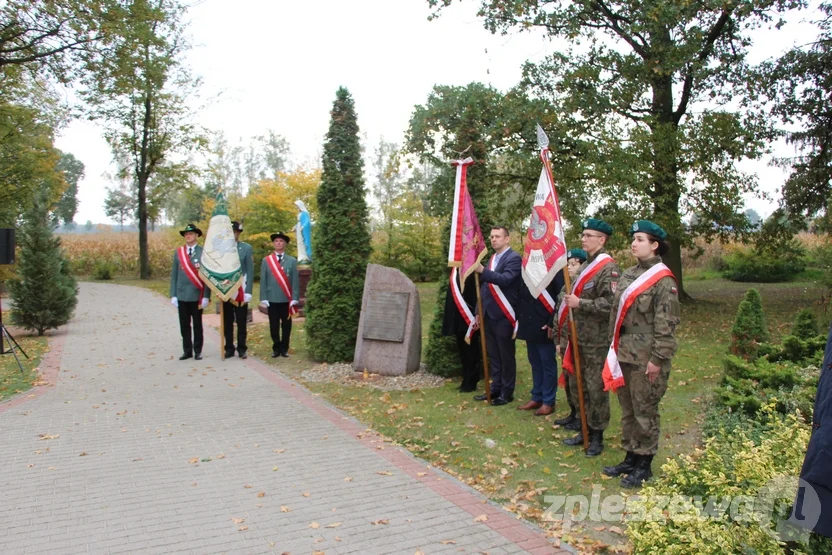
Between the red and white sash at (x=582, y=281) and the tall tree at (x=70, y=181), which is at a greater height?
the tall tree at (x=70, y=181)

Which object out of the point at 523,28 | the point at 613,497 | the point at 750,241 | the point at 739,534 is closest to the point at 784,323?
the point at 750,241

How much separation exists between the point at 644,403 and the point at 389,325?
4.98 meters

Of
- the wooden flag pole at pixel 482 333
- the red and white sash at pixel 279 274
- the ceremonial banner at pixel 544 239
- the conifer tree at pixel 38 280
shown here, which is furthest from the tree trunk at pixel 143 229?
the ceremonial banner at pixel 544 239

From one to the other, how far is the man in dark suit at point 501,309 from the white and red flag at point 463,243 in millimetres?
190

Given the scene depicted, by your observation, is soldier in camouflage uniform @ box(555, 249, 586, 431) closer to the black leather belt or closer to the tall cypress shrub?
the black leather belt

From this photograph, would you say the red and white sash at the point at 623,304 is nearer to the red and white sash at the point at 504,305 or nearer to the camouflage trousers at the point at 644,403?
the camouflage trousers at the point at 644,403

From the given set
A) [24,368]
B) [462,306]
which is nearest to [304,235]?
[24,368]

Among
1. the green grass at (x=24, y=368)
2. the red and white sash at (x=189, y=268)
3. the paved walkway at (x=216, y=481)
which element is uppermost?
the red and white sash at (x=189, y=268)

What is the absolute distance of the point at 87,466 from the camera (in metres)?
5.84

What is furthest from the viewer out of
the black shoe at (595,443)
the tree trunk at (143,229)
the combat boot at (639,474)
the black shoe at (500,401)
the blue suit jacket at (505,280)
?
the tree trunk at (143,229)

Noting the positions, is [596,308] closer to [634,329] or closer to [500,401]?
[634,329]

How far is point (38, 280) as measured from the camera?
14289mm

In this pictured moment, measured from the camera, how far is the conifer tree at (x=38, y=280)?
562 inches

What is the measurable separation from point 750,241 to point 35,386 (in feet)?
55.8
